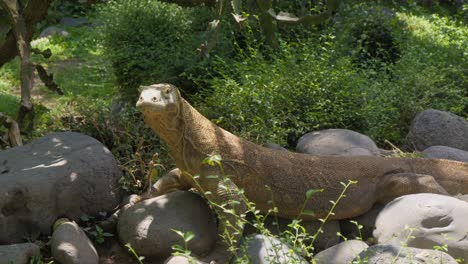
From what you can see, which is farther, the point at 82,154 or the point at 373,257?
the point at 82,154

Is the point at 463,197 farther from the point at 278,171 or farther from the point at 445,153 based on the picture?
the point at 278,171

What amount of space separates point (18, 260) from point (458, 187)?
3781 mm

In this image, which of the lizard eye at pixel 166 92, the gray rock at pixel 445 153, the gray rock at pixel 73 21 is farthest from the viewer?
the gray rock at pixel 73 21

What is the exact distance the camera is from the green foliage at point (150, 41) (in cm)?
842

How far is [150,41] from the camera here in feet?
29.8

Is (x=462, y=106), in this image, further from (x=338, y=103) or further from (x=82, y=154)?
(x=82, y=154)

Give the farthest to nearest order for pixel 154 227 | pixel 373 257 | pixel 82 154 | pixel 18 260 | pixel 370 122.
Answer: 1. pixel 370 122
2. pixel 82 154
3. pixel 154 227
4. pixel 18 260
5. pixel 373 257

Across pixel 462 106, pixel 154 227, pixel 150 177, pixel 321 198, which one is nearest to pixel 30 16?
pixel 150 177

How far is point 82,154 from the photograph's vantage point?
5809 millimetres

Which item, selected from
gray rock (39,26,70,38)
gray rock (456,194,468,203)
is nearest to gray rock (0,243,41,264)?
gray rock (456,194,468,203)

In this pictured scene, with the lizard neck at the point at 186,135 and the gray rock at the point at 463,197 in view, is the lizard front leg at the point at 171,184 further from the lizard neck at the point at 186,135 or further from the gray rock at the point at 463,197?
the gray rock at the point at 463,197

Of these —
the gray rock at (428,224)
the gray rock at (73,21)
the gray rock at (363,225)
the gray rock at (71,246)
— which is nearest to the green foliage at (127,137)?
the gray rock at (71,246)

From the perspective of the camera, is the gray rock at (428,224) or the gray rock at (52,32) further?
the gray rock at (52,32)

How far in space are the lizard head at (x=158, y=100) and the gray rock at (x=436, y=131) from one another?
3.61 m
